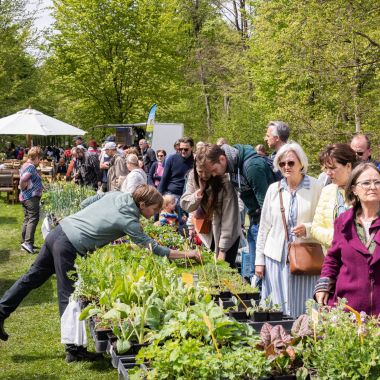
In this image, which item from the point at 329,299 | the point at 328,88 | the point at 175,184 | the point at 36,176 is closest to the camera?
the point at 329,299

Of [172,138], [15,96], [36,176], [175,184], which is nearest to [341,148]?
[175,184]

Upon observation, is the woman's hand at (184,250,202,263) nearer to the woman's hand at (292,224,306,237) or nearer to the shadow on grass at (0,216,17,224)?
the woman's hand at (292,224,306,237)

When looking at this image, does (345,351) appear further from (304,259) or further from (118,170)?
(118,170)

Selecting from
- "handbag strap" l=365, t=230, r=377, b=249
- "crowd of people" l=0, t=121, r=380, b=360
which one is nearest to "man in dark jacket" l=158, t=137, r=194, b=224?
"crowd of people" l=0, t=121, r=380, b=360

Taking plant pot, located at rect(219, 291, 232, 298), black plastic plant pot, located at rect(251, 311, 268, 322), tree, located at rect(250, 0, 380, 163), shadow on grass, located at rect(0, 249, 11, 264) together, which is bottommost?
shadow on grass, located at rect(0, 249, 11, 264)

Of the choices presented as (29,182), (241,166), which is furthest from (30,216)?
(241,166)

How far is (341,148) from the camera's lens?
14.9 ft

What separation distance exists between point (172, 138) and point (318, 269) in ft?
52.9

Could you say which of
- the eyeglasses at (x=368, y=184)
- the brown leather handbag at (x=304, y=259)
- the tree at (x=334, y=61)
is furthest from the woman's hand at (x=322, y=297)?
the tree at (x=334, y=61)

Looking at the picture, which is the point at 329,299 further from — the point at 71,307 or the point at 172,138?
the point at 172,138

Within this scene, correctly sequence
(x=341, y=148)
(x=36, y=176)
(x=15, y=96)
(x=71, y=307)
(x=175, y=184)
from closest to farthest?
(x=341, y=148), (x=71, y=307), (x=175, y=184), (x=36, y=176), (x=15, y=96)

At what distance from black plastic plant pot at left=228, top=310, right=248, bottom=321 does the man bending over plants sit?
1352 millimetres

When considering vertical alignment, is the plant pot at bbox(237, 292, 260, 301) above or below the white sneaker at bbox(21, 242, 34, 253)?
above

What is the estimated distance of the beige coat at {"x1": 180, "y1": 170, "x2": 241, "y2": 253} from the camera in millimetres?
5867
